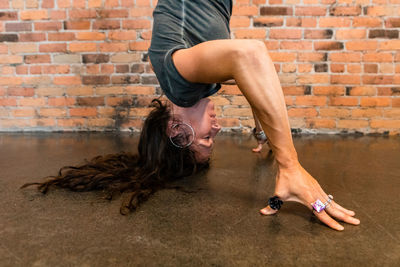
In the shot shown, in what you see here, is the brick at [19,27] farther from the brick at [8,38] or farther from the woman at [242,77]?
the woman at [242,77]

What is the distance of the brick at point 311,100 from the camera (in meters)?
2.97

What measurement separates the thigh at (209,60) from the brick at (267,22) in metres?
1.83

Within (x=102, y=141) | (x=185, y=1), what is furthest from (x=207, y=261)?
(x=102, y=141)

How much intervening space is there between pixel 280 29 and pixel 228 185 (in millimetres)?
1887

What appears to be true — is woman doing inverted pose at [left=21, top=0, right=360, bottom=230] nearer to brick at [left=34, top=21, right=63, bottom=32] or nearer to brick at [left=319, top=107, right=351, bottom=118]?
brick at [left=319, top=107, right=351, bottom=118]

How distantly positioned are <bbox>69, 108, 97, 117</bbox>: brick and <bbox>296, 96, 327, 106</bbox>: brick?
6.50ft

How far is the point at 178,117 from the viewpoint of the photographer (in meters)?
1.67

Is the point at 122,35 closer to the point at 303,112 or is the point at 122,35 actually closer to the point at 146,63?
the point at 146,63

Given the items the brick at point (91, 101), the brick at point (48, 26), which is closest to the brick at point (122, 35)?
the brick at point (48, 26)

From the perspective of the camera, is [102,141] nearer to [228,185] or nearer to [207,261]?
[228,185]

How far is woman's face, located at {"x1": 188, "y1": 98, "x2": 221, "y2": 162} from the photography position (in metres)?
1.66

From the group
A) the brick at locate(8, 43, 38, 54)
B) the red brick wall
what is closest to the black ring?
the red brick wall

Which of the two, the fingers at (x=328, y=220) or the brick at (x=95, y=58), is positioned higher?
the brick at (x=95, y=58)

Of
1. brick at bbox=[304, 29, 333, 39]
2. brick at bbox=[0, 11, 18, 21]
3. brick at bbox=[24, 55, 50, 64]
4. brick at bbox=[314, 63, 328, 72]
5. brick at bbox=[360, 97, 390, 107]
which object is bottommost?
brick at bbox=[360, 97, 390, 107]
